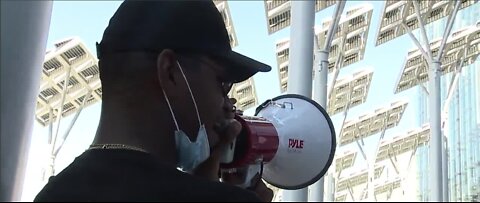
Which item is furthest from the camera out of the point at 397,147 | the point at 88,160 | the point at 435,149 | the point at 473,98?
the point at 397,147

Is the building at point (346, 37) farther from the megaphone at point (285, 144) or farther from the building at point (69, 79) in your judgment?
the megaphone at point (285, 144)

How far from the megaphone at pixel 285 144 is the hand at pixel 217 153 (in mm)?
96

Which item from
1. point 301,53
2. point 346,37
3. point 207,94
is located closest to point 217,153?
point 207,94

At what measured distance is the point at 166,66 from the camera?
1140 mm

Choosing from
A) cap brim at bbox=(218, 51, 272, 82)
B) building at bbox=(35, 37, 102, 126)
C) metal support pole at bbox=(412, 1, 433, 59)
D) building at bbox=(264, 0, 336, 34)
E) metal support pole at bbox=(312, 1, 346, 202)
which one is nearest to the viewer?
cap brim at bbox=(218, 51, 272, 82)

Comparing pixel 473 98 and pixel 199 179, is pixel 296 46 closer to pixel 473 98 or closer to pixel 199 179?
pixel 199 179

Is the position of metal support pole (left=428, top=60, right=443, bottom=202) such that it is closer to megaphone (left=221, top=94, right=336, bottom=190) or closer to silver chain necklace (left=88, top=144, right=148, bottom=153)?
megaphone (left=221, top=94, right=336, bottom=190)

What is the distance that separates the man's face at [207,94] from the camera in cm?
117

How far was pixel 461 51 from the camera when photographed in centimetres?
1524

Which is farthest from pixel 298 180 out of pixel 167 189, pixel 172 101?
pixel 167 189

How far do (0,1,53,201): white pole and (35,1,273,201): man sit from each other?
0.44 meters

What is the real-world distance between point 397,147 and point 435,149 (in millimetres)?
12234

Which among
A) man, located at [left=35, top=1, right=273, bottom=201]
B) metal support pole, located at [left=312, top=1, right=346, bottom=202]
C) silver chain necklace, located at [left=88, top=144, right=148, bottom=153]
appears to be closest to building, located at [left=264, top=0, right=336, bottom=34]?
metal support pole, located at [left=312, top=1, right=346, bottom=202]

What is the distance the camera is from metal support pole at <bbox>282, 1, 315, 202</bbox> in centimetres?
558
